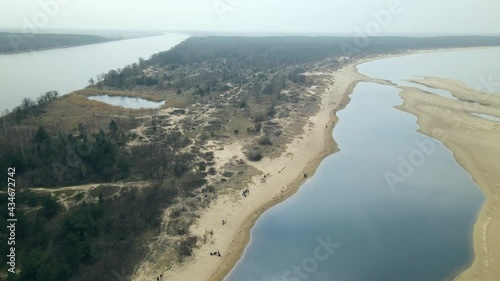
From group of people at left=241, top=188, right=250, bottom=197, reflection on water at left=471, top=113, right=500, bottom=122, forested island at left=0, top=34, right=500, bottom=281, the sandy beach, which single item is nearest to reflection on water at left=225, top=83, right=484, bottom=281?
the sandy beach

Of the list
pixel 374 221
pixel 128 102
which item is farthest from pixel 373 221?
pixel 128 102

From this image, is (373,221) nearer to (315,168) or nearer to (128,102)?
(315,168)

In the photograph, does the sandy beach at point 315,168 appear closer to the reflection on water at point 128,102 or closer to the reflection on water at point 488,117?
the reflection on water at point 488,117

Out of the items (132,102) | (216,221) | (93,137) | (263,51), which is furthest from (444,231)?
(263,51)

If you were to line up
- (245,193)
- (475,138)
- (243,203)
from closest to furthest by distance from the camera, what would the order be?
(243,203), (245,193), (475,138)

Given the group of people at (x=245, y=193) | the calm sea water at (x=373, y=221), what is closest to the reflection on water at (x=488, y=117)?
the calm sea water at (x=373, y=221)

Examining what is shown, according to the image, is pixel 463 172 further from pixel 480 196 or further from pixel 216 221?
pixel 216 221
